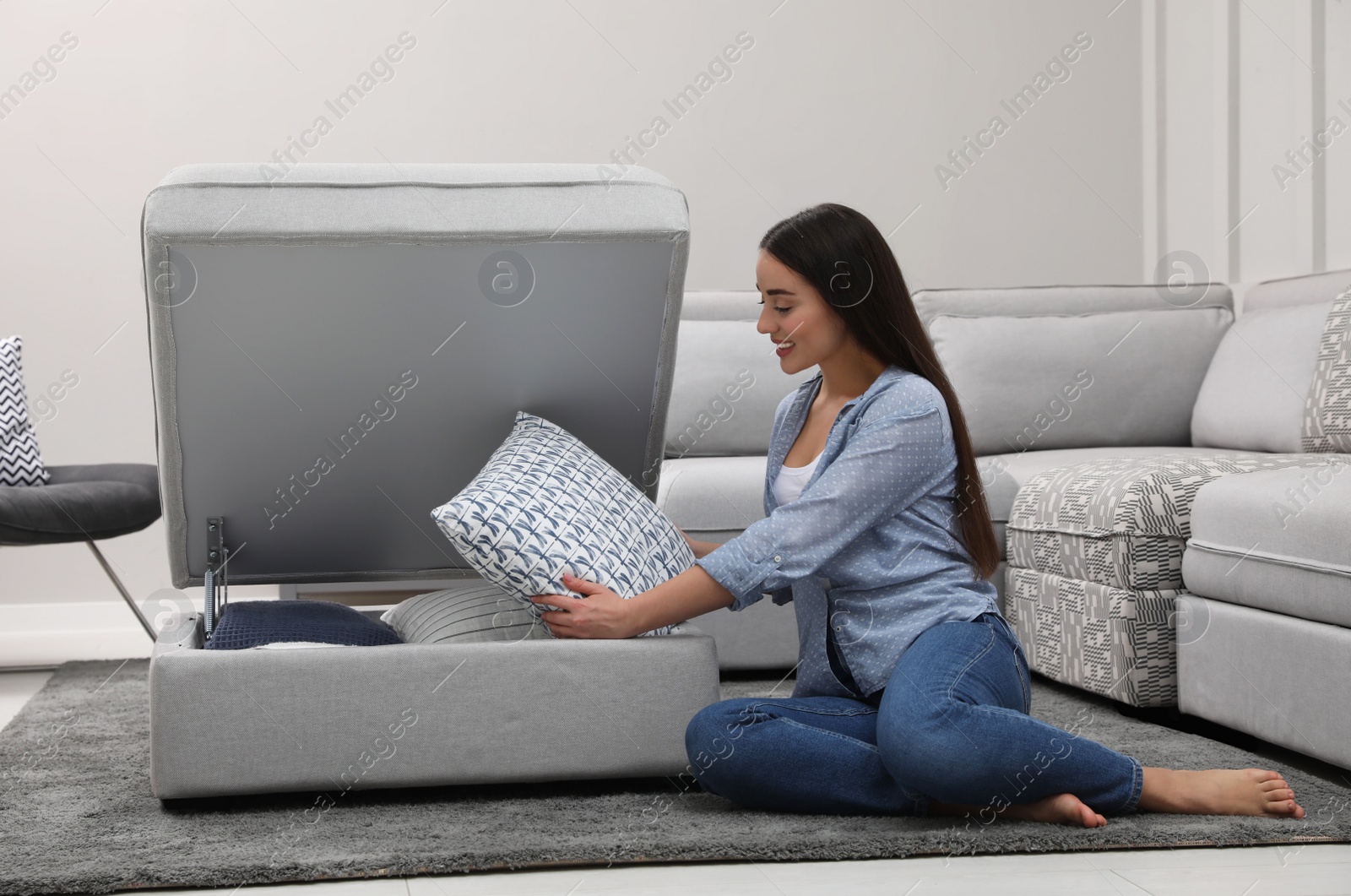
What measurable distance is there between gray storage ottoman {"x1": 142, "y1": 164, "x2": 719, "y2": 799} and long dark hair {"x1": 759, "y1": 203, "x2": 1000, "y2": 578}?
186 millimetres

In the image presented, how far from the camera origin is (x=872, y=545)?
156cm

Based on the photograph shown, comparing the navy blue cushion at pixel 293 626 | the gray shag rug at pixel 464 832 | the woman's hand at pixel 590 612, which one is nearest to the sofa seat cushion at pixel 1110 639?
the gray shag rug at pixel 464 832

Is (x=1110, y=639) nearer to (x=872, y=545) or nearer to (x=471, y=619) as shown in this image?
(x=872, y=545)

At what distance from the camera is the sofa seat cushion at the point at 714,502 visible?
2.60 m

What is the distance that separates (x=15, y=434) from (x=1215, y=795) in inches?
112

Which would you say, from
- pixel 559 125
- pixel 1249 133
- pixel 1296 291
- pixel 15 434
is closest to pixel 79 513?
pixel 15 434

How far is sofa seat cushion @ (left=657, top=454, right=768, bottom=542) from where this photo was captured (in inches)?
102

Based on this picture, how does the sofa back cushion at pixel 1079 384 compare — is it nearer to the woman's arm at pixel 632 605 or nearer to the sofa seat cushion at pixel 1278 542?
the sofa seat cushion at pixel 1278 542

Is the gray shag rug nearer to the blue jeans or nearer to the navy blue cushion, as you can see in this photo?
the blue jeans

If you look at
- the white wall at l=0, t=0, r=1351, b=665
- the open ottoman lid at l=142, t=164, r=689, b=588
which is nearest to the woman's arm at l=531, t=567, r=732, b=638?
the open ottoman lid at l=142, t=164, r=689, b=588

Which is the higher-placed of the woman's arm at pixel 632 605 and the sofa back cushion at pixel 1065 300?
the sofa back cushion at pixel 1065 300

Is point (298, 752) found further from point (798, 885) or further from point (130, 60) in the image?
point (130, 60)

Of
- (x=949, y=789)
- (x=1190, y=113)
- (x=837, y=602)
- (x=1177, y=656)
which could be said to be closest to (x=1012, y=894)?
(x=949, y=789)

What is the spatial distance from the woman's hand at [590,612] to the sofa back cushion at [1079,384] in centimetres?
191
